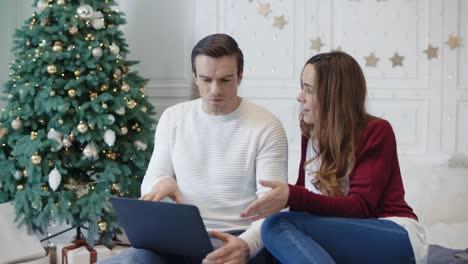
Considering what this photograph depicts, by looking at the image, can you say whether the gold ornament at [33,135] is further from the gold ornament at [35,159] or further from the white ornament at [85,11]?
the white ornament at [85,11]

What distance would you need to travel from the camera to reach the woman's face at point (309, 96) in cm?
184

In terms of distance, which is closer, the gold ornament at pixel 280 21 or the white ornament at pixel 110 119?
the white ornament at pixel 110 119

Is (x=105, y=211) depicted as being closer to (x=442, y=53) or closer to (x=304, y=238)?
(x=304, y=238)

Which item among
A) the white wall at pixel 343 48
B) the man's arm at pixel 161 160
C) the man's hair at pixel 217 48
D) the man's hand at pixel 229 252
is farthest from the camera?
the white wall at pixel 343 48

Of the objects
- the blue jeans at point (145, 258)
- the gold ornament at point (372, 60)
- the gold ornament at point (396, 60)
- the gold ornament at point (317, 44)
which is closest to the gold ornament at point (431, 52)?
the gold ornament at point (396, 60)

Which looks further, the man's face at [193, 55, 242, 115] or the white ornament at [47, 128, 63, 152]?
the white ornament at [47, 128, 63, 152]

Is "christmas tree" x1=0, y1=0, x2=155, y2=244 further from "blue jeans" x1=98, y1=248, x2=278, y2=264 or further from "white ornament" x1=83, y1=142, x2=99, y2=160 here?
"blue jeans" x1=98, y1=248, x2=278, y2=264

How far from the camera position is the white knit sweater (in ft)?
6.35

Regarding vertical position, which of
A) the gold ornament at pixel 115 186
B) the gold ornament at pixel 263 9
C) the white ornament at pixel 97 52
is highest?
the gold ornament at pixel 263 9

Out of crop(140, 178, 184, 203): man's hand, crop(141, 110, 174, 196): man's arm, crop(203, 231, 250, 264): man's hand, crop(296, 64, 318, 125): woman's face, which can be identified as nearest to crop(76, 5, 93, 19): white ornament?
crop(141, 110, 174, 196): man's arm

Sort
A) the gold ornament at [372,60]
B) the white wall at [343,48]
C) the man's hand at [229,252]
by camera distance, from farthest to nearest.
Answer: the gold ornament at [372,60] < the white wall at [343,48] < the man's hand at [229,252]

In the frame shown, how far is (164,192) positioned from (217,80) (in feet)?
1.24

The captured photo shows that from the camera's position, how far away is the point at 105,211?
3.06 meters

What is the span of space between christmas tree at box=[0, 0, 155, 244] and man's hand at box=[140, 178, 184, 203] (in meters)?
1.17
